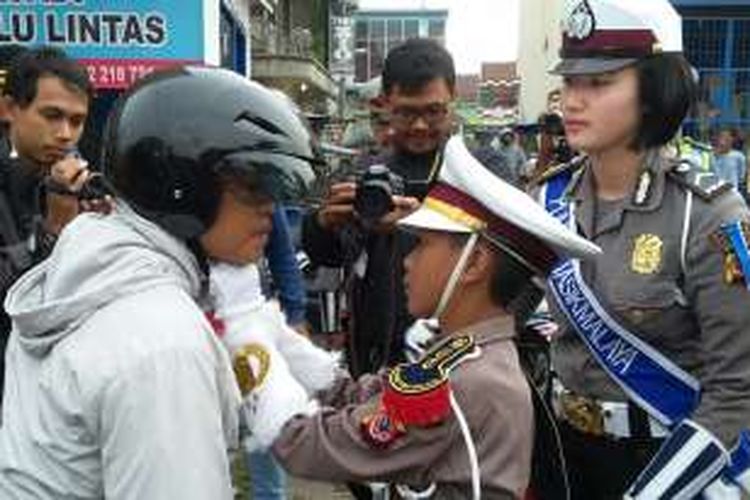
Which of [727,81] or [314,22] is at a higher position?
[314,22]

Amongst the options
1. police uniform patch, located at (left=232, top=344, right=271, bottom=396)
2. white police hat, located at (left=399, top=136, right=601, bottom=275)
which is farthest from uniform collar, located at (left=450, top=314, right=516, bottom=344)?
police uniform patch, located at (left=232, top=344, right=271, bottom=396)

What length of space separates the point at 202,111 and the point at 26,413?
1.78 feet

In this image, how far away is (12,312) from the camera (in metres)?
1.80

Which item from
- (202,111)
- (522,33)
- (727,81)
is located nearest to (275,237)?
(202,111)

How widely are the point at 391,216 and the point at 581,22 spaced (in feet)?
2.34

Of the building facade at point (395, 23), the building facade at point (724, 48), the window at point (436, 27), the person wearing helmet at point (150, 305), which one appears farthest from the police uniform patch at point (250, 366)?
the window at point (436, 27)

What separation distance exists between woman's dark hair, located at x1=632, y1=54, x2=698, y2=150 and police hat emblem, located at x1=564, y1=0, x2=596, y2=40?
17cm

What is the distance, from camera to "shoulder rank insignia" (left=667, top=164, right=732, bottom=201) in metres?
2.62

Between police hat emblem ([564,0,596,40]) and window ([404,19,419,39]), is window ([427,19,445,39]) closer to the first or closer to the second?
window ([404,19,419,39])

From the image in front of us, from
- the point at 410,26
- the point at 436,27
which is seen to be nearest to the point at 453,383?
the point at 436,27

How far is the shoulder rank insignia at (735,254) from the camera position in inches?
97.9

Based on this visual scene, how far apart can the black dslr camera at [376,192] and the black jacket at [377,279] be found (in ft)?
0.45

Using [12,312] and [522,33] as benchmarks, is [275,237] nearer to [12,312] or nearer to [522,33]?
[12,312]

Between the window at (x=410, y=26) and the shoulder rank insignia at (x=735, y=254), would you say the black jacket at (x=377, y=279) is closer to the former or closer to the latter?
the shoulder rank insignia at (x=735, y=254)
